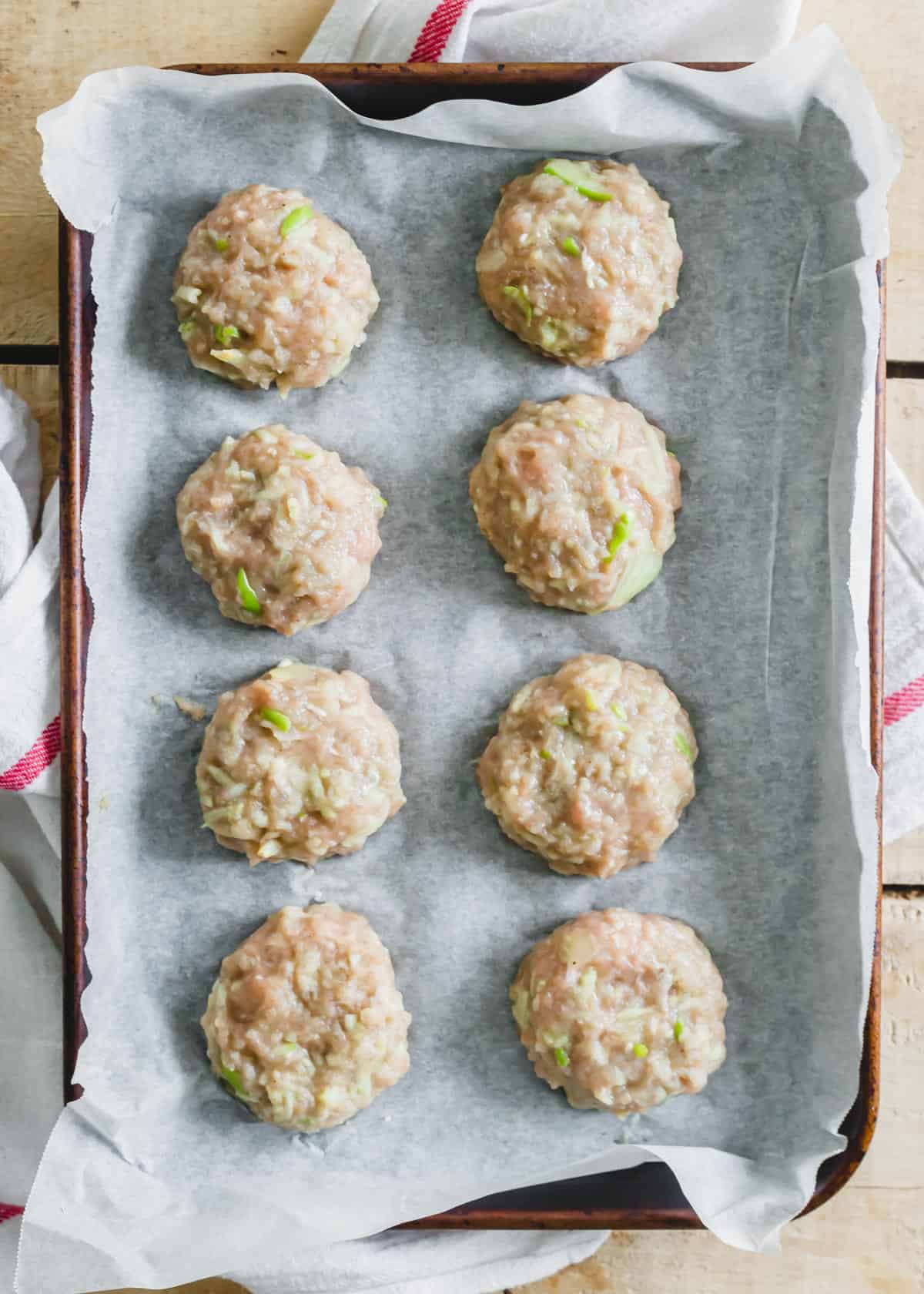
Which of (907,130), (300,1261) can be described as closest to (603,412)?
(907,130)

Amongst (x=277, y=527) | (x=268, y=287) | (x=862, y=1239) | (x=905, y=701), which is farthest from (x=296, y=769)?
(x=862, y=1239)

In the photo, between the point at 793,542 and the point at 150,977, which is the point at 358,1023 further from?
the point at 793,542

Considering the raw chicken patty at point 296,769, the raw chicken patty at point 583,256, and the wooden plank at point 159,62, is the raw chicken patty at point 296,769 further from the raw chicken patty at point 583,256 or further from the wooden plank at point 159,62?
the wooden plank at point 159,62

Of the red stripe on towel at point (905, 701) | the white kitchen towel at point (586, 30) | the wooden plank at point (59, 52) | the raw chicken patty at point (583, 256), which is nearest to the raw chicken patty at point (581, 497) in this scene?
the raw chicken patty at point (583, 256)

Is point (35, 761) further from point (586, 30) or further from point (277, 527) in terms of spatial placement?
point (586, 30)

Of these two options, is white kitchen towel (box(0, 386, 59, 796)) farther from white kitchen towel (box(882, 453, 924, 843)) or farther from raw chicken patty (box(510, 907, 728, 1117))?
white kitchen towel (box(882, 453, 924, 843))

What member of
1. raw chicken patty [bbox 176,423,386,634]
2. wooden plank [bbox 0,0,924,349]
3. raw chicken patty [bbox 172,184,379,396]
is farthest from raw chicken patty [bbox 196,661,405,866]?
wooden plank [bbox 0,0,924,349]
